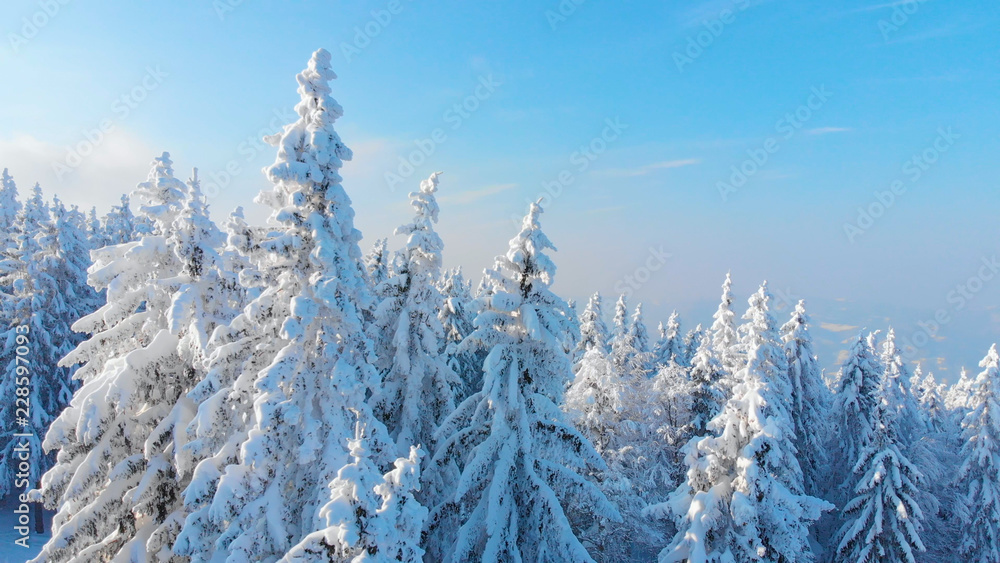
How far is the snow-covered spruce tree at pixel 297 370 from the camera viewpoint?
10.3 metres

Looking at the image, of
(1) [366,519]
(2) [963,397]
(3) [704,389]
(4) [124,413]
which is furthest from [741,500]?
(2) [963,397]

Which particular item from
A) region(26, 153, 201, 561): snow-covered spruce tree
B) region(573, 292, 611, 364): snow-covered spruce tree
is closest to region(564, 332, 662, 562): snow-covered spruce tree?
region(573, 292, 611, 364): snow-covered spruce tree

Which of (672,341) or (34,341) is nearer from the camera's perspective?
(34,341)

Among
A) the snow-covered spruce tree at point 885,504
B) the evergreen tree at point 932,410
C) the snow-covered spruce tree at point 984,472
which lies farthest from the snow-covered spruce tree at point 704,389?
the evergreen tree at point 932,410

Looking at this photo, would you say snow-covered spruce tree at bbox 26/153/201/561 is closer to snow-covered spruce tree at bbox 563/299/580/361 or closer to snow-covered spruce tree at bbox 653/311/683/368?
snow-covered spruce tree at bbox 563/299/580/361

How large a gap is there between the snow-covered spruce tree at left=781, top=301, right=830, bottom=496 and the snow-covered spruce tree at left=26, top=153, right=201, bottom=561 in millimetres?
30115

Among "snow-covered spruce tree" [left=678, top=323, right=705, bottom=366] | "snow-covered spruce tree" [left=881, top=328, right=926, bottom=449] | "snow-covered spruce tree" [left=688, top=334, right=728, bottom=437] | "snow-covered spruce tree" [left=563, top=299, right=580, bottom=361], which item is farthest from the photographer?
"snow-covered spruce tree" [left=678, top=323, right=705, bottom=366]

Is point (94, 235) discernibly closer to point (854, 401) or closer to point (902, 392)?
point (854, 401)

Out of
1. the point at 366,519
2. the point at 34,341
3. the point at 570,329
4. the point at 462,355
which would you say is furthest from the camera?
the point at 462,355

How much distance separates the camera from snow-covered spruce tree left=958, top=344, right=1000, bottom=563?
86.0 ft

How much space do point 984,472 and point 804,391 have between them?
8.89 m

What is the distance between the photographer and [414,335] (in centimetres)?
1773

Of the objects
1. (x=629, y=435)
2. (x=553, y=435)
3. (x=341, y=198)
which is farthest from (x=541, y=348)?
(x=629, y=435)

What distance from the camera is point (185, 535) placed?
10375 millimetres
